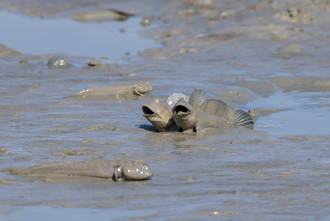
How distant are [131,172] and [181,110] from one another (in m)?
1.53

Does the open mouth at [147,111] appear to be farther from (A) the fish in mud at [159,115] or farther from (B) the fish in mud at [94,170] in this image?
(B) the fish in mud at [94,170]

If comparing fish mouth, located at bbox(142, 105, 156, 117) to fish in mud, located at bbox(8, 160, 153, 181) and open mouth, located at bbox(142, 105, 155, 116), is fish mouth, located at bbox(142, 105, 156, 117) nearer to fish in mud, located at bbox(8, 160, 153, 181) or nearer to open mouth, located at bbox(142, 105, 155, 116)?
open mouth, located at bbox(142, 105, 155, 116)

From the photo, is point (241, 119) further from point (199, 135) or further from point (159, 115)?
point (159, 115)

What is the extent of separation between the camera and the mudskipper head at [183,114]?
5.89m

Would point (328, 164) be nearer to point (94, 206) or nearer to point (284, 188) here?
point (284, 188)

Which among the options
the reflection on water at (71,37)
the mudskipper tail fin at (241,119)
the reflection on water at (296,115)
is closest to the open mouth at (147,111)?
the mudskipper tail fin at (241,119)

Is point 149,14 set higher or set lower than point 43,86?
higher

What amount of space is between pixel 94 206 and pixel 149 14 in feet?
38.8

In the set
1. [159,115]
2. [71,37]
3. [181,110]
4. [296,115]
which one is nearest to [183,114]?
[181,110]

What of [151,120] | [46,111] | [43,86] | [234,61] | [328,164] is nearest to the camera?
[328,164]

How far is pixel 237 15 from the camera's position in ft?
43.7

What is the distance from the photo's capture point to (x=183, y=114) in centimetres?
591

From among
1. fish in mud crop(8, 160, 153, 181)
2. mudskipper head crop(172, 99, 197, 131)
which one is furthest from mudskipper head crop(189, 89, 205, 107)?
fish in mud crop(8, 160, 153, 181)

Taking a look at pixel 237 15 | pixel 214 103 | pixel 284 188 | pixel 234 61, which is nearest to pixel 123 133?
pixel 214 103
